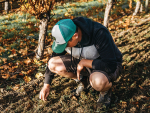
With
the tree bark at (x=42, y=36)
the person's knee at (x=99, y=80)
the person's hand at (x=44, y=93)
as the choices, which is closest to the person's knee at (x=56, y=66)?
the person's hand at (x=44, y=93)

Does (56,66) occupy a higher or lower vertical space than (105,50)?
lower

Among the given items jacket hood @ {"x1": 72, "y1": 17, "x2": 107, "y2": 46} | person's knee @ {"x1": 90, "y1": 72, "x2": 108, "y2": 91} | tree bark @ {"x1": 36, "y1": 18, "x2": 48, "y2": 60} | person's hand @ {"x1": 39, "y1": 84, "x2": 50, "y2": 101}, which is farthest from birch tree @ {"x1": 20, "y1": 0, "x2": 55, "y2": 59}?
person's knee @ {"x1": 90, "y1": 72, "x2": 108, "y2": 91}

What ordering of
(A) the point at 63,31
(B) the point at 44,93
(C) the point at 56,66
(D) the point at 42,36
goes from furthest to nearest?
(D) the point at 42,36
(C) the point at 56,66
(B) the point at 44,93
(A) the point at 63,31

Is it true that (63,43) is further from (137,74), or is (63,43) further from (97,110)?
(137,74)

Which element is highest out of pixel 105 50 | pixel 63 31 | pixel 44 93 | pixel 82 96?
pixel 63 31

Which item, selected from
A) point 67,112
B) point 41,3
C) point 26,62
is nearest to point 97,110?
point 67,112

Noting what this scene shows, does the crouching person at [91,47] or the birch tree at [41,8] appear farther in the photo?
the birch tree at [41,8]

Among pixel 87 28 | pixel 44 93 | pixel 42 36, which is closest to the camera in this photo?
pixel 87 28

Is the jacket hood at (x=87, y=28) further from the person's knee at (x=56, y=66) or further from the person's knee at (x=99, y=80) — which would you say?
the person's knee at (x=56, y=66)

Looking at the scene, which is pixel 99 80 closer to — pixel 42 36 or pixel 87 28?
pixel 87 28

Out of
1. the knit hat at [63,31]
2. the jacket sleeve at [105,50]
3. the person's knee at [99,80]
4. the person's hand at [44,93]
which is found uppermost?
the knit hat at [63,31]

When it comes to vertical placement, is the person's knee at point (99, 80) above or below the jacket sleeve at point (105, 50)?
below


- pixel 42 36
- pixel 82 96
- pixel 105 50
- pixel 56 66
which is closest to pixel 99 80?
pixel 105 50

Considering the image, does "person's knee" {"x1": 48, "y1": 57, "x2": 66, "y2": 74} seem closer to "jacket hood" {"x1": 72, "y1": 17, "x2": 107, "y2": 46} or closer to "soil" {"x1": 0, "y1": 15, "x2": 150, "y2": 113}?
"soil" {"x1": 0, "y1": 15, "x2": 150, "y2": 113}
